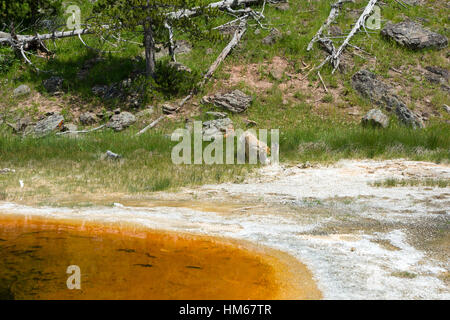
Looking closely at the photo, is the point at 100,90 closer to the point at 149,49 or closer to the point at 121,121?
the point at 149,49

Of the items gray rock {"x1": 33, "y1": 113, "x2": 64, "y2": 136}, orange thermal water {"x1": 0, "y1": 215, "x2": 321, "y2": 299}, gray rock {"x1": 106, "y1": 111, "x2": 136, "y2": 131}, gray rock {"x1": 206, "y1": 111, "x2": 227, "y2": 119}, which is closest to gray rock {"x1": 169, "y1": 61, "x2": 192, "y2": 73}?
gray rock {"x1": 206, "y1": 111, "x2": 227, "y2": 119}

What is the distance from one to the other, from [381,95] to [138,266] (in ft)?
51.7

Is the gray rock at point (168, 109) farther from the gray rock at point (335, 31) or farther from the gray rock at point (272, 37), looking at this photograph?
the gray rock at point (335, 31)

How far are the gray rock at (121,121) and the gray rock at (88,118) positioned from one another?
78 centimetres

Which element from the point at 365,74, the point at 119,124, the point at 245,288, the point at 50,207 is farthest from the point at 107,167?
the point at 365,74

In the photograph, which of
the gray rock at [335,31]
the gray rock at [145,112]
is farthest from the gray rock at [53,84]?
the gray rock at [335,31]

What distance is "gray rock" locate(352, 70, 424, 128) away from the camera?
18.0 m

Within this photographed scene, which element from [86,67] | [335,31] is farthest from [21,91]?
[335,31]

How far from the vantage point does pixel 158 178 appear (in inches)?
475

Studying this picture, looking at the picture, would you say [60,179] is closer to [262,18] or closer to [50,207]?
[50,207]

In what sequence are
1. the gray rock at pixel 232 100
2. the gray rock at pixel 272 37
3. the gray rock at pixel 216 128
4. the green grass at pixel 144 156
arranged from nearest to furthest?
1. the green grass at pixel 144 156
2. the gray rock at pixel 216 128
3. the gray rock at pixel 232 100
4. the gray rock at pixel 272 37

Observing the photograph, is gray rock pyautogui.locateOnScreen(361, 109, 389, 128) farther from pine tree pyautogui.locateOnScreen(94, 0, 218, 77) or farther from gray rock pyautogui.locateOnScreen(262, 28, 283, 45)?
gray rock pyautogui.locateOnScreen(262, 28, 283, 45)

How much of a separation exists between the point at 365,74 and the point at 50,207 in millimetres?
14829

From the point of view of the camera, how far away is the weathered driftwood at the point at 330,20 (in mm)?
22247
